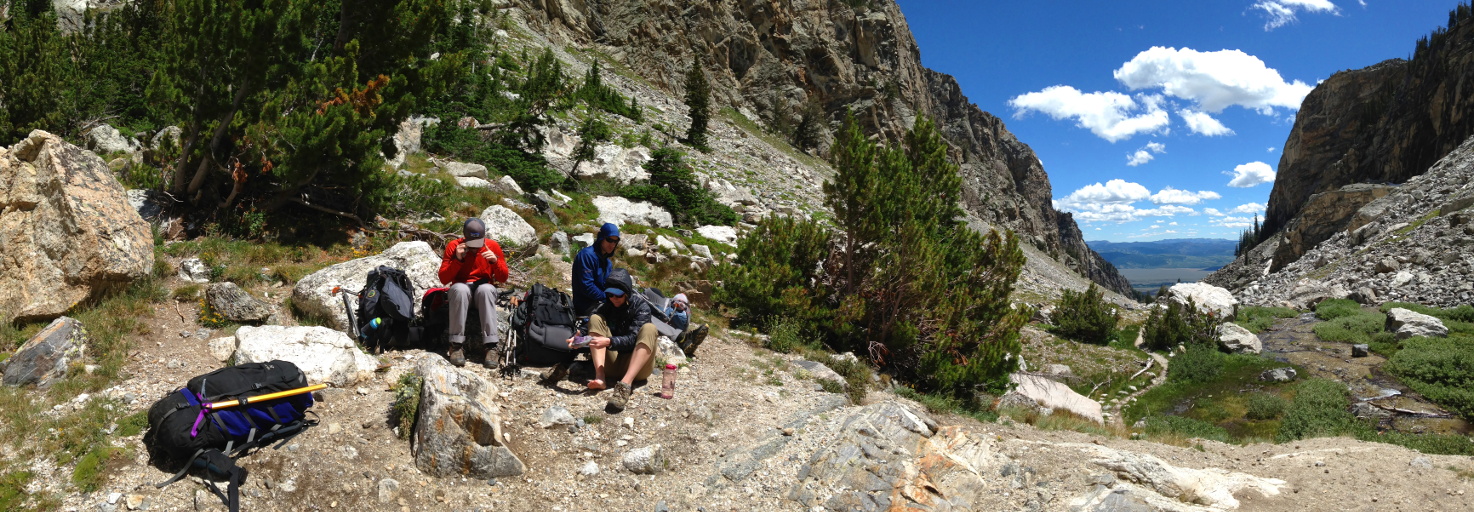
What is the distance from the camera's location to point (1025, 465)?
6.05 metres

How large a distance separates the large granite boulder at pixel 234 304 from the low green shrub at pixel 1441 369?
21.1m

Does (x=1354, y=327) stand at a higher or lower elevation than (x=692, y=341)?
higher

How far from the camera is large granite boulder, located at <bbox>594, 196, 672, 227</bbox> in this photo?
16.4 meters

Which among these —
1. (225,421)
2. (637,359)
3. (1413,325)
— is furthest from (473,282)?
(1413,325)

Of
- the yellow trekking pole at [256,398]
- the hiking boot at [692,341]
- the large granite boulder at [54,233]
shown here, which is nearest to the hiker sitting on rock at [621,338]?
the hiking boot at [692,341]

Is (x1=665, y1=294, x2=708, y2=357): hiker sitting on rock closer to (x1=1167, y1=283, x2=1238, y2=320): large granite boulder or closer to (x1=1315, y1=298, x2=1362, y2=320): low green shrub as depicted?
(x1=1167, y1=283, x2=1238, y2=320): large granite boulder

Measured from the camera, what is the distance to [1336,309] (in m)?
24.8

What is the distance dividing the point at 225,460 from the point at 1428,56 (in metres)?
122

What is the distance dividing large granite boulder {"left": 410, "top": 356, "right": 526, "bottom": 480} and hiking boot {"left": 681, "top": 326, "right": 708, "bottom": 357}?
11.2 ft

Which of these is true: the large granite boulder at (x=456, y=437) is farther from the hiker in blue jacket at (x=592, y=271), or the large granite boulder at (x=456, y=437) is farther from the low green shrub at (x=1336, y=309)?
the low green shrub at (x=1336, y=309)

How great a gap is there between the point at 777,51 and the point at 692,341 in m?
70.9

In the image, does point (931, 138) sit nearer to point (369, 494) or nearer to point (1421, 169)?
point (369, 494)

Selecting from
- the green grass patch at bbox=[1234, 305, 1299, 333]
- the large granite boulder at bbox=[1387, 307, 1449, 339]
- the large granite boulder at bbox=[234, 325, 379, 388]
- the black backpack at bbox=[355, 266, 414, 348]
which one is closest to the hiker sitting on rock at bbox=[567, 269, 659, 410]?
the black backpack at bbox=[355, 266, 414, 348]

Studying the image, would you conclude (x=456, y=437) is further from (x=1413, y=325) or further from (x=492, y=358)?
(x=1413, y=325)
